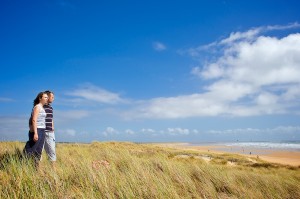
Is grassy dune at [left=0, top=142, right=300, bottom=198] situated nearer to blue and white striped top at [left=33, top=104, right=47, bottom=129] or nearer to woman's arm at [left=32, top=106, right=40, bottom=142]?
woman's arm at [left=32, top=106, right=40, bottom=142]

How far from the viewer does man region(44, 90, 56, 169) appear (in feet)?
20.8

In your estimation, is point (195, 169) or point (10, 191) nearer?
point (10, 191)

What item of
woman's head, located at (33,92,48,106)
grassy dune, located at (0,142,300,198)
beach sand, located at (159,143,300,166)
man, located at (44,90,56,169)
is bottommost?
beach sand, located at (159,143,300,166)

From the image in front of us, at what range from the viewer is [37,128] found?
5957mm

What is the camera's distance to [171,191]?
13.0ft

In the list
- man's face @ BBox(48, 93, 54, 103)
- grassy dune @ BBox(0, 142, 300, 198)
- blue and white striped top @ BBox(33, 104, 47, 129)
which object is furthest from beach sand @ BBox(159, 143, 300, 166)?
blue and white striped top @ BBox(33, 104, 47, 129)

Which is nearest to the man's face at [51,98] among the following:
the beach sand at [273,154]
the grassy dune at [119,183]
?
the grassy dune at [119,183]

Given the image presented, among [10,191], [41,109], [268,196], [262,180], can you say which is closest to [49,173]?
[10,191]

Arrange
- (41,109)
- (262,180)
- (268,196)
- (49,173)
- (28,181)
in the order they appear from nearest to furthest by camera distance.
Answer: (28,181)
(49,173)
(268,196)
(41,109)
(262,180)

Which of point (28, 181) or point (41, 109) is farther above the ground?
point (41, 109)

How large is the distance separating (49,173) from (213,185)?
3408 mm

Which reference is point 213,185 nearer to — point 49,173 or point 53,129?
point 49,173

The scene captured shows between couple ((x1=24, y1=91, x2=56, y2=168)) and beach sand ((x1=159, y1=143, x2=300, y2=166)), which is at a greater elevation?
couple ((x1=24, y1=91, x2=56, y2=168))

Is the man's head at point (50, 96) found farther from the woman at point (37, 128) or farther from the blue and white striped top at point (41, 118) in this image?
the blue and white striped top at point (41, 118)
